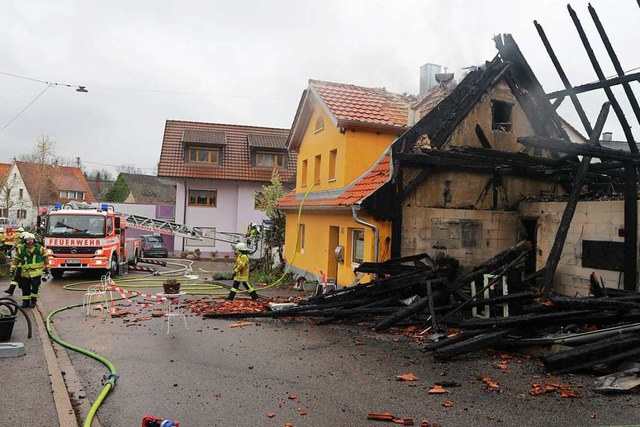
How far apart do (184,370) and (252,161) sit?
29.4 metres

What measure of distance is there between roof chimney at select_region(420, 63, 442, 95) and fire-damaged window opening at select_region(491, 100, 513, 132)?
5.76 metres

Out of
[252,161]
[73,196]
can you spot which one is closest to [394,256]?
[252,161]

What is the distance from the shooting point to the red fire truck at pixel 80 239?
1797 cm

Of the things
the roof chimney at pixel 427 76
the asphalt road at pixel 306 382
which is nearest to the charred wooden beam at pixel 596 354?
the asphalt road at pixel 306 382

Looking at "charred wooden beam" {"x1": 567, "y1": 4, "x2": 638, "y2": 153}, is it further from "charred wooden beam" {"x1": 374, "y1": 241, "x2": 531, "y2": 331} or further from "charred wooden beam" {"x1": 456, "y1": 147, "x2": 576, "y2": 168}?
"charred wooden beam" {"x1": 374, "y1": 241, "x2": 531, "y2": 331}

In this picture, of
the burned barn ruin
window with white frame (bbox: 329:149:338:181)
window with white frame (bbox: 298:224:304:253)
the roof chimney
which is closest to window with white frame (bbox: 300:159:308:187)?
window with white frame (bbox: 298:224:304:253)

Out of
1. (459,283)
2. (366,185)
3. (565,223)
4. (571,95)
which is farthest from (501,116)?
(459,283)

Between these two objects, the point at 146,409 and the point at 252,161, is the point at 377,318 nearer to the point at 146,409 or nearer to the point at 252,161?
the point at 146,409

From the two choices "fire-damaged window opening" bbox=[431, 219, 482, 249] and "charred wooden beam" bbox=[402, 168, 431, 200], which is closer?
"charred wooden beam" bbox=[402, 168, 431, 200]

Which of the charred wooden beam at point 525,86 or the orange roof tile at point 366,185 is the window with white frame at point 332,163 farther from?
the charred wooden beam at point 525,86

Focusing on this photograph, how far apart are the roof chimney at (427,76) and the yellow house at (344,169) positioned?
2779 millimetres

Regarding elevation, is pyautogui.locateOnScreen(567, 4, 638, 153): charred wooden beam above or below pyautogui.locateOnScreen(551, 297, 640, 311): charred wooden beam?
above

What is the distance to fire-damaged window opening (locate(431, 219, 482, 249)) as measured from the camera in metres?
13.5

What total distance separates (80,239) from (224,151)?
1802cm
